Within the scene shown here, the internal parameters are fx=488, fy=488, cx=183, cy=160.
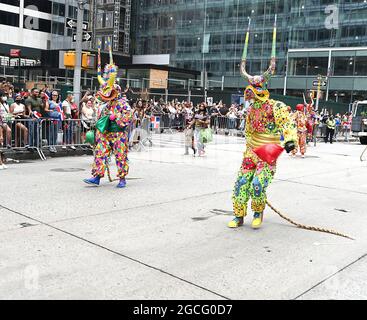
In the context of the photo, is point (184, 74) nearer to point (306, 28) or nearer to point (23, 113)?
point (306, 28)

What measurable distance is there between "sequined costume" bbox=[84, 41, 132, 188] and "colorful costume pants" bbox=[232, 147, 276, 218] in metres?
3.04

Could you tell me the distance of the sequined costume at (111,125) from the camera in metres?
8.55

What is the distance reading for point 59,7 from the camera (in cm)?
6334

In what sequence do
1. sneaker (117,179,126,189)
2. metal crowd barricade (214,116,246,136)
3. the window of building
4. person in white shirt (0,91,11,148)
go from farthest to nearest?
the window of building
metal crowd barricade (214,116,246,136)
person in white shirt (0,91,11,148)
sneaker (117,179,126,189)

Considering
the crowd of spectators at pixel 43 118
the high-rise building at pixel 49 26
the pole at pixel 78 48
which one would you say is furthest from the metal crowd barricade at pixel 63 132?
the high-rise building at pixel 49 26

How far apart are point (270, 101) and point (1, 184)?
17.0ft

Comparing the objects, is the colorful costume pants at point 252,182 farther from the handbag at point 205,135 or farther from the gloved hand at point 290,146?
the handbag at point 205,135

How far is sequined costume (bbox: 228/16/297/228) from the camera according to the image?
6.10 m

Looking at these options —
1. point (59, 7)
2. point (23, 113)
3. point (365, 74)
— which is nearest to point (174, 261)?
point (23, 113)

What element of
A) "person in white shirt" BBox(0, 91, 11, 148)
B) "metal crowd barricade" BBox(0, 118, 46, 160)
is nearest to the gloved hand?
"person in white shirt" BBox(0, 91, 11, 148)

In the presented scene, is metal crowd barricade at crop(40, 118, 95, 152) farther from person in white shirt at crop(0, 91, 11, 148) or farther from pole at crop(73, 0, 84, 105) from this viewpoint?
pole at crop(73, 0, 84, 105)

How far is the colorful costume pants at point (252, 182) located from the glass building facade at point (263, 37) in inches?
1811

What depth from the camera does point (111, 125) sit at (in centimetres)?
859

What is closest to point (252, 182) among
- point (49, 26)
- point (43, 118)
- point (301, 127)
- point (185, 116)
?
point (43, 118)
